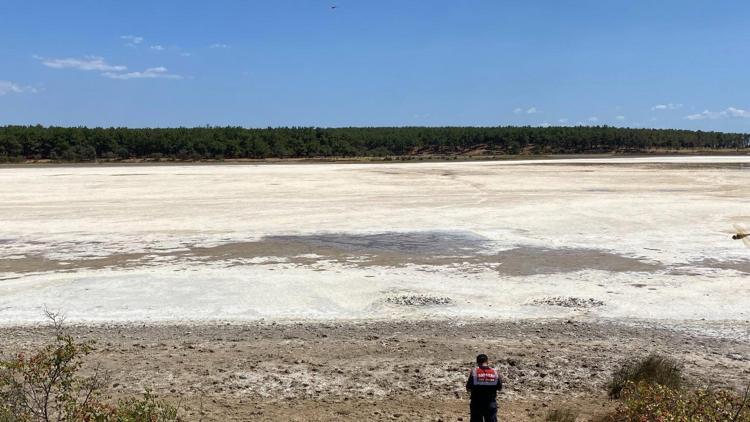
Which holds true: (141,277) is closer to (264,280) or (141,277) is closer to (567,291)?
(264,280)

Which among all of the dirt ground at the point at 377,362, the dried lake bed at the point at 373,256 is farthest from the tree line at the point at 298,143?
the dirt ground at the point at 377,362

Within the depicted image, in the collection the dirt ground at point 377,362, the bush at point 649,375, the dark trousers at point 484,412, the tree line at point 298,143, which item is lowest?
the dirt ground at point 377,362

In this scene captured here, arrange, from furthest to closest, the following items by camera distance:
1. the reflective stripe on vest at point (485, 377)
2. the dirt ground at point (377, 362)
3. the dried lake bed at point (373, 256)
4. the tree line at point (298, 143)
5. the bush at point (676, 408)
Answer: the tree line at point (298, 143) → the dried lake bed at point (373, 256) → the dirt ground at point (377, 362) → the reflective stripe on vest at point (485, 377) → the bush at point (676, 408)

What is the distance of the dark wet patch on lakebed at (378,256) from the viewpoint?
1820 cm

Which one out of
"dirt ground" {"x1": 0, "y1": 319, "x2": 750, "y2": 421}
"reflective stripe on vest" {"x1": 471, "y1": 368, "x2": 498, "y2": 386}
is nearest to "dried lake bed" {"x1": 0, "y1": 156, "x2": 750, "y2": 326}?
"dirt ground" {"x1": 0, "y1": 319, "x2": 750, "y2": 421}

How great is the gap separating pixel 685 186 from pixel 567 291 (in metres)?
31.2

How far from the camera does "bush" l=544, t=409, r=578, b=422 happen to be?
8.22 metres

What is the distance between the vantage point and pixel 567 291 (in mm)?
15406

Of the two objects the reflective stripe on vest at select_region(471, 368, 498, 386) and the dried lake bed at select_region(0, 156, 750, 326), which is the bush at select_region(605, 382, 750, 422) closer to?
the reflective stripe on vest at select_region(471, 368, 498, 386)

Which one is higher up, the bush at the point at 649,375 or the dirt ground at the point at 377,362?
the bush at the point at 649,375

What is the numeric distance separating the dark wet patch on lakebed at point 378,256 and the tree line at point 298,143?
76.2 metres

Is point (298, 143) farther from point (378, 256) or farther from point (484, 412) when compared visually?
point (484, 412)

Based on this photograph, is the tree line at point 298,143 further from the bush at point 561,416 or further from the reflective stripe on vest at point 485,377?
the reflective stripe on vest at point 485,377

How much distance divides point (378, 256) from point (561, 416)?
11597 mm
